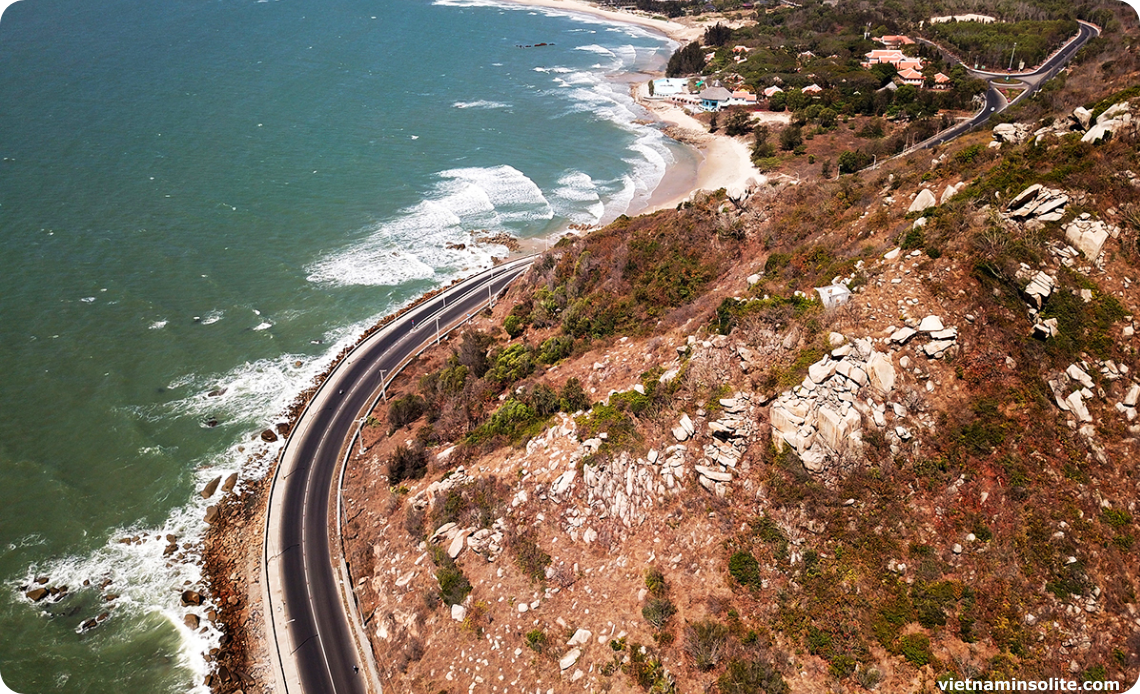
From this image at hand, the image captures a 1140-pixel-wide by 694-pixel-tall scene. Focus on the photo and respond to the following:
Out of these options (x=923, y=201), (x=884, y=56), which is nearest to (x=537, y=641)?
(x=923, y=201)

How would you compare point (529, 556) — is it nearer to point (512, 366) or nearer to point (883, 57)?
point (512, 366)

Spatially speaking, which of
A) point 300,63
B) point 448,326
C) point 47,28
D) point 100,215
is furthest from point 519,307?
point 47,28

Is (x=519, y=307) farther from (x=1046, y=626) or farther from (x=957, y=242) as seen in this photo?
(x=1046, y=626)

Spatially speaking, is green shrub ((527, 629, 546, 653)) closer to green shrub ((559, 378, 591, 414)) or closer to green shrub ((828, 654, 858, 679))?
green shrub ((828, 654, 858, 679))

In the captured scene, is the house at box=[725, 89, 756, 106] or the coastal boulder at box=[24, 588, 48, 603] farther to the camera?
the house at box=[725, 89, 756, 106]

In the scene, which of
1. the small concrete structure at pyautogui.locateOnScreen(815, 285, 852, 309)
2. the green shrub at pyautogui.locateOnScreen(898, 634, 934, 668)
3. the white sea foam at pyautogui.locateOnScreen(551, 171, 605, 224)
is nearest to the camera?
the green shrub at pyautogui.locateOnScreen(898, 634, 934, 668)

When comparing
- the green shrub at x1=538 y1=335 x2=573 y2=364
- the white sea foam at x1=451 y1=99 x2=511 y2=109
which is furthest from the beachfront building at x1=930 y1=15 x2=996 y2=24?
the green shrub at x1=538 y1=335 x2=573 y2=364
